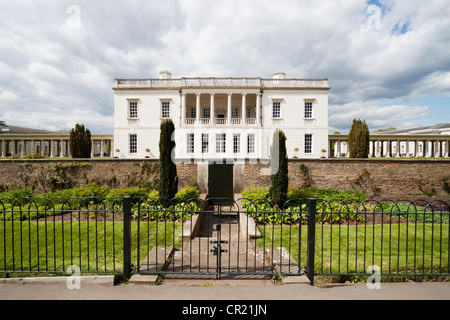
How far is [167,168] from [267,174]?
679cm

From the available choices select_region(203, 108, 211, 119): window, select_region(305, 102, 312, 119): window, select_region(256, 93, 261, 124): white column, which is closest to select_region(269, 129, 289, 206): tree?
select_region(256, 93, 261, 124): white column

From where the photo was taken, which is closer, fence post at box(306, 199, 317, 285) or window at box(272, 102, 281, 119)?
fence post at box(306, 199, 317, 285)

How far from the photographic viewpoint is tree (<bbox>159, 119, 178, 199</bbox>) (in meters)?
9.75

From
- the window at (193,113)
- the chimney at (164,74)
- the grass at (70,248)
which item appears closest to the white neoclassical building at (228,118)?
the chimney at (164,74)

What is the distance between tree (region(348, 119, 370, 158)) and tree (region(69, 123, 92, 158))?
2595cm

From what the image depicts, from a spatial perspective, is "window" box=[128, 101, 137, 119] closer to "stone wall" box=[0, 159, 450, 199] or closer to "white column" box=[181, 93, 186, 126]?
"white column" box=[181, 93, 186, 126]

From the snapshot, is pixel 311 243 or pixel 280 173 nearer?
pixel 311 243

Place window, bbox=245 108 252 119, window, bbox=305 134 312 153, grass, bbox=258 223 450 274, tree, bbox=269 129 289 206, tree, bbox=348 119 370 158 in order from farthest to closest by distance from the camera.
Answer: window, bbox=245 108 252 119 → window, bbox=305 134 312 153 → tree, bbox=348 119 370 158 → tree, bbox=269 129 289 206 → grass, bbox=258 223 450 274

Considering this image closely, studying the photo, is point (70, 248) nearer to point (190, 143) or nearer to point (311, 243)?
point (311, 243)

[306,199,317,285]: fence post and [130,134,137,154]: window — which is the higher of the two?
[130,134,137,154]: window

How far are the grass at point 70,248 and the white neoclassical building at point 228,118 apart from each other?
1781cm

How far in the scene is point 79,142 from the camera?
19344mm

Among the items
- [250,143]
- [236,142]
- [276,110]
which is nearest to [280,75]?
[276,110]

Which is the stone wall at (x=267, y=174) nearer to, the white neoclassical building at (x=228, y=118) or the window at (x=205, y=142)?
the white neoclassical building at (x=228, y=118)
